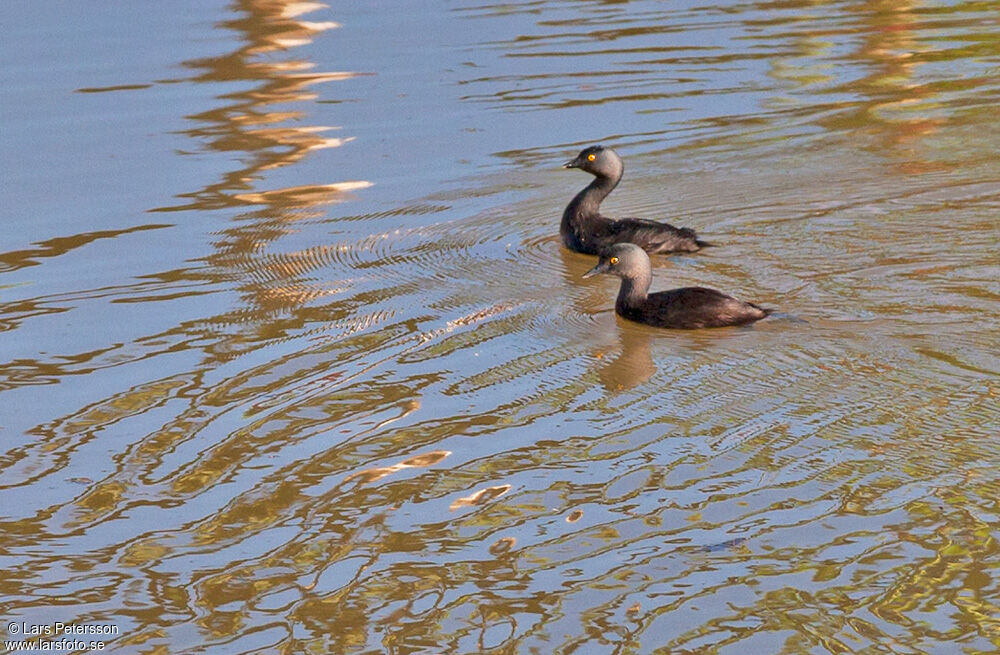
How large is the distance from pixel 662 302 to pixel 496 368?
1133 mm

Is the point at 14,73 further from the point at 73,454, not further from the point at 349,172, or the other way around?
the point at 73,454

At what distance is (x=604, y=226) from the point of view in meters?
10.2

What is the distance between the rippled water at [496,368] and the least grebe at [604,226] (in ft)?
0.54

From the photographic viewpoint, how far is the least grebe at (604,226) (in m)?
9.86

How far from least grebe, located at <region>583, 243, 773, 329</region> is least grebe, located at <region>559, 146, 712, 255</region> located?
Result: 656mm

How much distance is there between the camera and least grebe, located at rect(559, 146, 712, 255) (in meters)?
9.86

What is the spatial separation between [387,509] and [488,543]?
55cm
